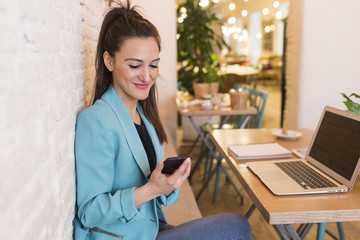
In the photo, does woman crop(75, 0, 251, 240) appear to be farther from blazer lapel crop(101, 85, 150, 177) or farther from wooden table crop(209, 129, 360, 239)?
wooden table crop(209, 129, 360, 239)

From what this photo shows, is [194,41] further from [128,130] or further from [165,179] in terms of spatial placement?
[165,179]

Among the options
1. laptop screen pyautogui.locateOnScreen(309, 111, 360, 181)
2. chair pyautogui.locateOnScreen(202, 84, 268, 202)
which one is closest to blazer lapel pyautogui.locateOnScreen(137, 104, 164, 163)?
laptop screen pyautogui.locateOnScreen(309, 111, 360, 181)

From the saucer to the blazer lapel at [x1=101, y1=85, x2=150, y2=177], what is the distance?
1.20m

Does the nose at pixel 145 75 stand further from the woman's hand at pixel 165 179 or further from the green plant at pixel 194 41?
the green plant at pixel 194 41

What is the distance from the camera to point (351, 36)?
13.6ft

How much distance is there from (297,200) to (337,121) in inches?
20.8

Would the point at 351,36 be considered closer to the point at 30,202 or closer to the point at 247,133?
the point at 247,133

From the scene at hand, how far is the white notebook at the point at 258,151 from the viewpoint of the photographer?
6.35 ft

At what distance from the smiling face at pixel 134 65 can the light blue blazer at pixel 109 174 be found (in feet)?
0.29

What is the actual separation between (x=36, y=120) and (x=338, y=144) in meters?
1.33

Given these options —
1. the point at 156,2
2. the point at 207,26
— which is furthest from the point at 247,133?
the point at 207,26

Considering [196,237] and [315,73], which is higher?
[315,73]

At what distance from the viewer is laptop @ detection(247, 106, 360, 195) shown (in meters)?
1.49

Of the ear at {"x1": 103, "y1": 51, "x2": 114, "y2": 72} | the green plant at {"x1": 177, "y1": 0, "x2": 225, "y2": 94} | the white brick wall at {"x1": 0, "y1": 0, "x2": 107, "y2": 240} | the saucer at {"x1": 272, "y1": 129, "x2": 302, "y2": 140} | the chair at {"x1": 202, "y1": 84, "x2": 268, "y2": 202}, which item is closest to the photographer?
the white brick wall at {"x1": 0, "y1": 0, "x2": 107, "y2": 240}
